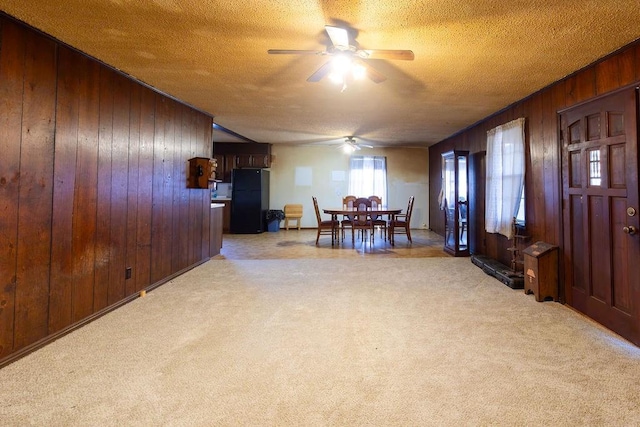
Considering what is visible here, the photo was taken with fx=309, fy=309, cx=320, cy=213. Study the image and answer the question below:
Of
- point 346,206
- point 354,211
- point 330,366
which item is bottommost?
point 330,366

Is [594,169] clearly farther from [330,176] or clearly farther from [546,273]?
[330,176]

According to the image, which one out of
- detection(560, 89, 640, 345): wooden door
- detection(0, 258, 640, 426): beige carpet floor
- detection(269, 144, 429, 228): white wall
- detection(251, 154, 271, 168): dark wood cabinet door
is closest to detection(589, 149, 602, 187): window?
detection(560, 89, 640, 345): wooden door

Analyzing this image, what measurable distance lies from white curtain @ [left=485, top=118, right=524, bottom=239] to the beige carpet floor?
4.05 feet

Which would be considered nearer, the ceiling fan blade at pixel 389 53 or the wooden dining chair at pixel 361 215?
the ceiling fan blade at pixel 389 53

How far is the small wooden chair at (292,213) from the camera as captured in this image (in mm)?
8289

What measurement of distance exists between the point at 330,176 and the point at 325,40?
613 cm

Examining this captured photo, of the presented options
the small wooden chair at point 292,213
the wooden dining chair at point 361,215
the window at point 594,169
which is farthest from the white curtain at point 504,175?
the small wooden chair at point 292,213

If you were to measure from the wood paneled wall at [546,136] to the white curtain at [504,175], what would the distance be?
0.33ft

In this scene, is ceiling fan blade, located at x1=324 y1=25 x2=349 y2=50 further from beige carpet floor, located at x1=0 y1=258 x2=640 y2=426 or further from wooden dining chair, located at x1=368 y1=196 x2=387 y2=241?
wooden dining chair, located at x1=368 y1=196 x2=387 y2=241

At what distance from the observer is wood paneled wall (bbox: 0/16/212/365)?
1.92 m

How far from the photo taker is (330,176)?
8.43 meters

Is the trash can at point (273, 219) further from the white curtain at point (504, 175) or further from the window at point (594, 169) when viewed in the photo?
the window at point (594, 169)

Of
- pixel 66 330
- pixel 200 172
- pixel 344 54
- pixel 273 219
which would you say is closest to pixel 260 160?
pixel 273 219

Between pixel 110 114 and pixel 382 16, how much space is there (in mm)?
2385
